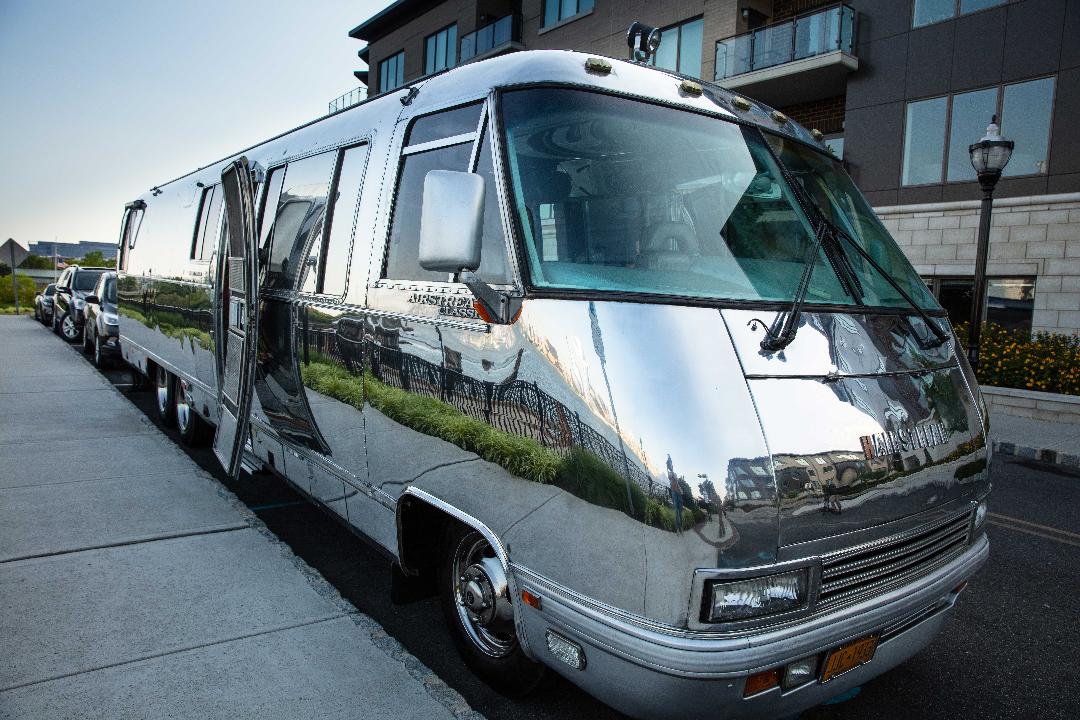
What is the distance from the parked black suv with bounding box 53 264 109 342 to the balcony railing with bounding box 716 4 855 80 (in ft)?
56.3

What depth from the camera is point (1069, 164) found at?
15555mm

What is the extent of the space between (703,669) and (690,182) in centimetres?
194

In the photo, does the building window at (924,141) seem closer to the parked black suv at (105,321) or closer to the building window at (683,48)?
the building window at (683,48)

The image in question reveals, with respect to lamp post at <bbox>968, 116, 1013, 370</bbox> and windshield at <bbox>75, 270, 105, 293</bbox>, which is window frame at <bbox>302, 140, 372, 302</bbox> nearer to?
lamp post at <bbox>968, 116, 1013, 370</bbox>

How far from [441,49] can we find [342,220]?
102 ft

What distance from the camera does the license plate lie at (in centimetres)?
269

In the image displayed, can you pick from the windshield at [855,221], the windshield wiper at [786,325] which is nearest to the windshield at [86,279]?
the windshield at [855,221]

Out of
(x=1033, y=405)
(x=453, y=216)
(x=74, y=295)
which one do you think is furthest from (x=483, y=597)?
(x=74, y=295)

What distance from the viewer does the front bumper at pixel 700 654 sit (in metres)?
2.42

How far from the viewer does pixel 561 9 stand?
86.8 feet

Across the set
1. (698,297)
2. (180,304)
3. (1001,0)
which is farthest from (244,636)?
(1001,0)

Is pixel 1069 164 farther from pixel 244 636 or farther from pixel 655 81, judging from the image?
pixel 244 636

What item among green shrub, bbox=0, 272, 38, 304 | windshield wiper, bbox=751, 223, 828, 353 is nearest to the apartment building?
windshield wiper, bbox=751, 223, 828, 353

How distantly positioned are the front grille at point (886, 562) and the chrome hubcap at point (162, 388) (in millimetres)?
7853
